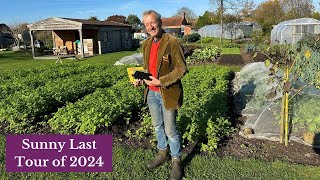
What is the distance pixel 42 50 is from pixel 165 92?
2726cm

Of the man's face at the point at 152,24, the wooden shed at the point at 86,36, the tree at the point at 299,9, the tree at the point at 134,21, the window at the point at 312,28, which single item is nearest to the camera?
the man's face at the point at 152,24

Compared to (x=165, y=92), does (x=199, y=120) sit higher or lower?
lower

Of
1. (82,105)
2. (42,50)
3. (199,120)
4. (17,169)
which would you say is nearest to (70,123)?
(82,105)

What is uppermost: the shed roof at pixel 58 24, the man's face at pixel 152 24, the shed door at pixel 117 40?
the shed roof at pixel 58 24

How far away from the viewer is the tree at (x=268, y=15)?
43828 mm

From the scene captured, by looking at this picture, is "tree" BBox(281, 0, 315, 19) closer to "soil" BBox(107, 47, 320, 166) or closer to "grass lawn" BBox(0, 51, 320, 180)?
"soil" BBox(107, 47, 320, 166)

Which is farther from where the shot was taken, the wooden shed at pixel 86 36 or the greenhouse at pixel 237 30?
the greenhouse at pixel 237 30

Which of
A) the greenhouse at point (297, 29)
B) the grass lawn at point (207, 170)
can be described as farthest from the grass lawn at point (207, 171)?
the greenhouse at point (297, 29)

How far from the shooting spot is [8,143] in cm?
477

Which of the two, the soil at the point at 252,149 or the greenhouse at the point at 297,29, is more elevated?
the greenhouse at the point at 297,29

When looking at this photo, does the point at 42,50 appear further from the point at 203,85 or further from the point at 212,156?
the point at 212,156

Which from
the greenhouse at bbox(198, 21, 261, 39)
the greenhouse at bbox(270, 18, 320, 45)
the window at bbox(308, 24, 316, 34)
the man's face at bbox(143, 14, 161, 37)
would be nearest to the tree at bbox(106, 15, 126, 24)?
the greenhouse at bbox(198, 21, 261, 39)

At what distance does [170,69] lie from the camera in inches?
132

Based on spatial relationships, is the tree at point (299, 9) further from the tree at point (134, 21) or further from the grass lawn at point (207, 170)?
the grass lawn at point (207, 170)
